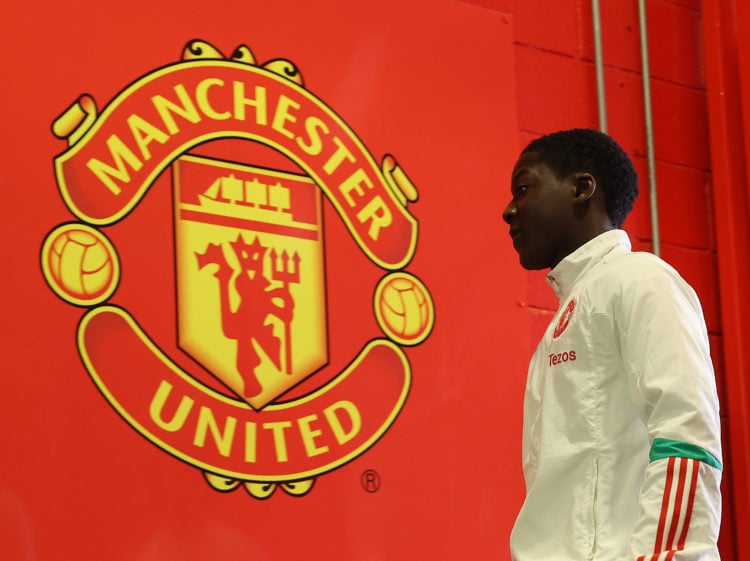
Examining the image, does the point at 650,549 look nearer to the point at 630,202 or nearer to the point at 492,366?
the point at 630,202

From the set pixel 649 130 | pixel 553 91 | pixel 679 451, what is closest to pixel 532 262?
pixel 679 451

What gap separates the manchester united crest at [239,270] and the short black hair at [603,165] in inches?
23.0

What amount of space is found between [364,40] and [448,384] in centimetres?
66

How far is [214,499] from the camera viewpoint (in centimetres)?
212

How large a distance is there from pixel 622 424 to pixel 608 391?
47mm

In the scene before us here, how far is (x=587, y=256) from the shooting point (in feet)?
5.82

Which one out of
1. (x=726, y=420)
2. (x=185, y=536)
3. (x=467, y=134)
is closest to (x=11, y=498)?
(x=185, y=536)

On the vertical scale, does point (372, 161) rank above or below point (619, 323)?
above

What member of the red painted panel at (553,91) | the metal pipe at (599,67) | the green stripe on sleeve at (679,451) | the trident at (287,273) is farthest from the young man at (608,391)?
the metal pipe at (599,67)

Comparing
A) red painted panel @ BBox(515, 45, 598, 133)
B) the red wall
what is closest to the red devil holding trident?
the red wall

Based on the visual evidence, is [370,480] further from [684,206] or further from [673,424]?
[684,206]

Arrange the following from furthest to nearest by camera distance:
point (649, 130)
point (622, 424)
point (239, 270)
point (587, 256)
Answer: point (649, 130) < point (239, 270) < point (587, 256) < point (622, 424)

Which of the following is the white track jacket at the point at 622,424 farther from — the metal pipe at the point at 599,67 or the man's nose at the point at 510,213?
the metal pipe at the point at 599,67

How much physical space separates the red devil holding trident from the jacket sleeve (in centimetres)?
77
